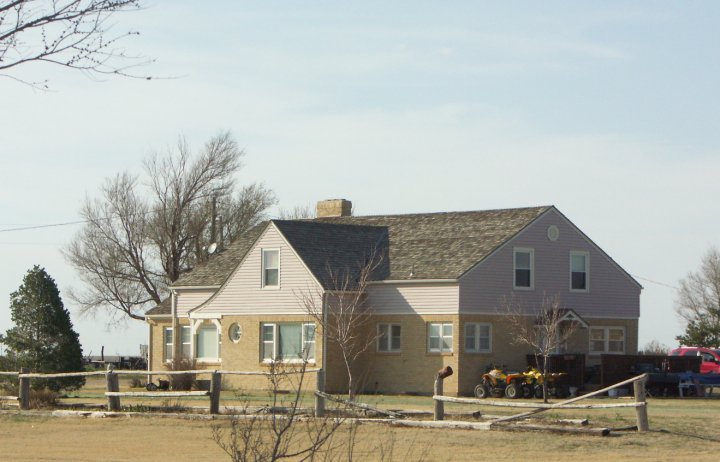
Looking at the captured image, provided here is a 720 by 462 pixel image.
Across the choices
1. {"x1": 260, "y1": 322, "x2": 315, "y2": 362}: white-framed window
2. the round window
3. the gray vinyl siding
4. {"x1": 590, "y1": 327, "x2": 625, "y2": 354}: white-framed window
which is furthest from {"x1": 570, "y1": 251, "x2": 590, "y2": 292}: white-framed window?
the round window

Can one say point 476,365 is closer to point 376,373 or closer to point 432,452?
point 376,373

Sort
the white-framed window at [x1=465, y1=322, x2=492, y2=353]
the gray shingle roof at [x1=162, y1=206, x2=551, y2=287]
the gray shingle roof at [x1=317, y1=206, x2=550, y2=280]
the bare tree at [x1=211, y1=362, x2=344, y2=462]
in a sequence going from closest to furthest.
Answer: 1. the bare tree at [x1=211, y1=362, x2=344, y2=462]
2. the white-framed window at [x1=465, y1=322, x2=492, y2=353]
3. the gray shingle roof at [x1=317, y1=206, x2=550, y2=280]
4. the gray shingle roof at [x1=162, y1=206, x2=551, y2=287]

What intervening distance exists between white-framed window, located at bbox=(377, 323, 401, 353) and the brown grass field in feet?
48.4

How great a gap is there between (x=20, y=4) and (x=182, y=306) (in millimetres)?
42310

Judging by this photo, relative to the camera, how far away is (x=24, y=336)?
42062 mm

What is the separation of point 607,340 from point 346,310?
1080cm

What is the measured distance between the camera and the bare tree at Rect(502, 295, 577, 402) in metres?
45.2

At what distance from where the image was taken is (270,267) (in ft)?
159

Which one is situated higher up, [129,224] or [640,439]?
[129,224]

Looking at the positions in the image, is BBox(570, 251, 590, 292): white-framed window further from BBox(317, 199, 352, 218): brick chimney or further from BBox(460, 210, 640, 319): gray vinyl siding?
BBox(317, 199, 352, 218): brick chimney

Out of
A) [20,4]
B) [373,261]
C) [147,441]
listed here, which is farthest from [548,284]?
[20,4]

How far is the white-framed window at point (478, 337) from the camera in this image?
149 feet

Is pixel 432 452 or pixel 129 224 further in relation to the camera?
pixel 129 224

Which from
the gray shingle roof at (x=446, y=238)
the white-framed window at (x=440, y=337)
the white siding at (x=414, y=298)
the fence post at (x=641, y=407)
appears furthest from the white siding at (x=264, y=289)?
the fence post at (x=641, y=407)
